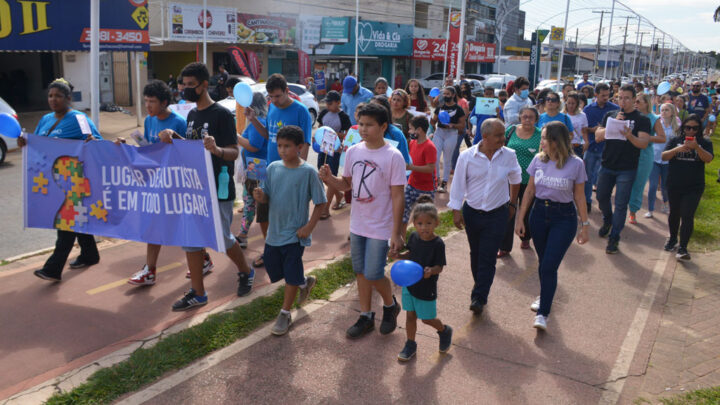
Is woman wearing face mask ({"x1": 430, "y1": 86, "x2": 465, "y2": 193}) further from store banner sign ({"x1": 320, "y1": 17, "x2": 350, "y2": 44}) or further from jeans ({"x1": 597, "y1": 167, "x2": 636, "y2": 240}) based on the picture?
store banner sign ({"x1": 320, "y1": 17, "x2": 350, "y2": 44})

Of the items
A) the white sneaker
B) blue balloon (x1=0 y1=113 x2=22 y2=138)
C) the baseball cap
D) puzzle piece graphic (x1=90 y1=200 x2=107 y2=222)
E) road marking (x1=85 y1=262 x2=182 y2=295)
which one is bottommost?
road marking (x1=85 y1=262 x2=182 y2=295)

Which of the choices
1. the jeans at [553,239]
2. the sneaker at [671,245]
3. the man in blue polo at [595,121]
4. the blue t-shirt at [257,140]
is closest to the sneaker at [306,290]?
the blue t-shirt at [257,140]

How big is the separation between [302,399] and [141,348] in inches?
52.6

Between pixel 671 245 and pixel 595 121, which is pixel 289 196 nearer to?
pixel 671 245

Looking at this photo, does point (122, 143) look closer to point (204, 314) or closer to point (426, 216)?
point (204, 314)

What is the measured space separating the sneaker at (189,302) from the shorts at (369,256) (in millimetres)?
1487

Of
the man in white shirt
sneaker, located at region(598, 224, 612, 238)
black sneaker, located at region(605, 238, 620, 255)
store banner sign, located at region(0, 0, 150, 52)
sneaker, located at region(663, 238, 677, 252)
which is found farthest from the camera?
store banner sign, located at region(0, 0, 150, 52)

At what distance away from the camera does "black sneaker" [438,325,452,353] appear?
4.35m

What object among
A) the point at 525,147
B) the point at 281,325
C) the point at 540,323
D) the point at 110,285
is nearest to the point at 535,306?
the point at 540,323

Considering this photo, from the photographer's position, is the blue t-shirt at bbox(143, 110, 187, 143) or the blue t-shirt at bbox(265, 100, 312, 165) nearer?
the blue t-shirt at bbox(143, 110, 187, 143)

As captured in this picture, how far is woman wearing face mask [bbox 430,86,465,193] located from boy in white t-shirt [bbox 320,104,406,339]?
205 inches

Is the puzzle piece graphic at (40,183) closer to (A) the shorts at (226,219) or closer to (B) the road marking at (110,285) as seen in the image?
(B) the road marking at (110,285)

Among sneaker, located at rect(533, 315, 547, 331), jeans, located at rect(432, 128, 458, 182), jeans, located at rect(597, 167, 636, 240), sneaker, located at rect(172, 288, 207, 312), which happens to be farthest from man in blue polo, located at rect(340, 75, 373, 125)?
sneaker, located at rect(533, 315, 547, 331)

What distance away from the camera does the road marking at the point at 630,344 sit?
3950 millimetres
